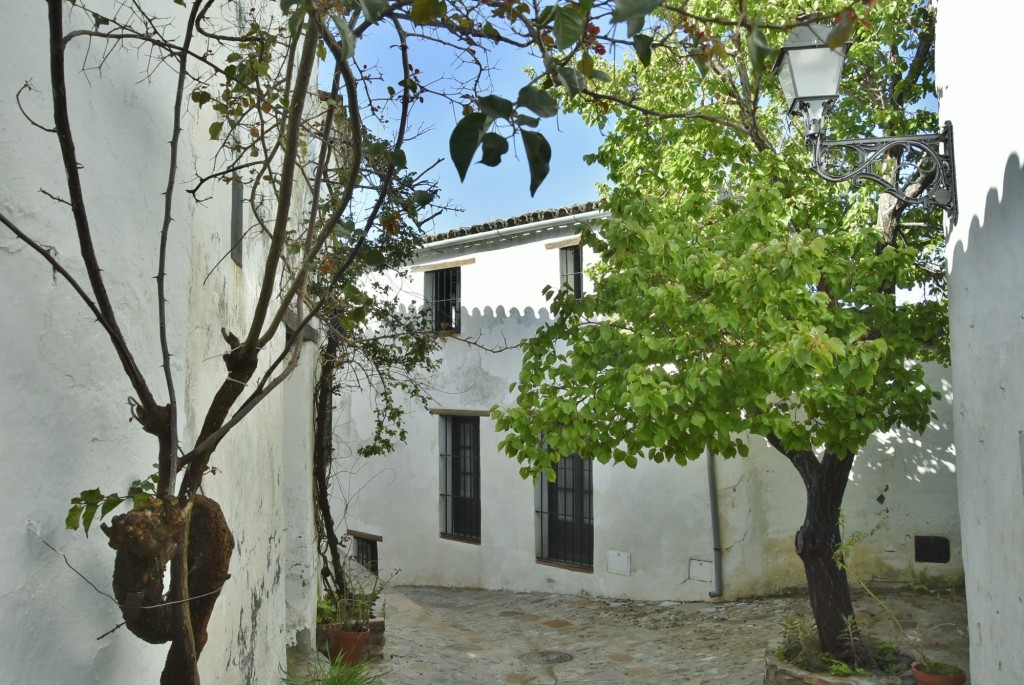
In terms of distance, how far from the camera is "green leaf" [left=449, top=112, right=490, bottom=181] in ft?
6.81

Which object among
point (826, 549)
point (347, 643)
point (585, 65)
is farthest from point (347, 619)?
point (585, 65)

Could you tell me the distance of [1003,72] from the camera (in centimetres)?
394

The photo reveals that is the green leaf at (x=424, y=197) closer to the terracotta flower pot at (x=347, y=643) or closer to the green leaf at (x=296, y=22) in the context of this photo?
the green leaf at (x=296, y=22)

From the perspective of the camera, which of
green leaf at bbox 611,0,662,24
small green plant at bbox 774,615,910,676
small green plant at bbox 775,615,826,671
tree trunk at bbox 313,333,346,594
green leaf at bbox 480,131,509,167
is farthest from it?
tree trunk at bbox 313,333,346,594

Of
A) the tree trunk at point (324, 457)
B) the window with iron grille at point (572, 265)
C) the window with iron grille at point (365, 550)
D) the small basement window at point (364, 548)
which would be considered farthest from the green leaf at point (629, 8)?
the window with iron grille at point (365, 550)

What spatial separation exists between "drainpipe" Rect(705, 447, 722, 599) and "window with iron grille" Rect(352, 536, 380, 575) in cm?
662

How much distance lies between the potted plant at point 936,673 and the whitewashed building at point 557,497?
3.63 metres

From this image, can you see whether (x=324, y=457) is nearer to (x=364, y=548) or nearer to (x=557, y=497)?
(x=557, y=497)

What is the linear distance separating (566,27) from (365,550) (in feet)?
48.0

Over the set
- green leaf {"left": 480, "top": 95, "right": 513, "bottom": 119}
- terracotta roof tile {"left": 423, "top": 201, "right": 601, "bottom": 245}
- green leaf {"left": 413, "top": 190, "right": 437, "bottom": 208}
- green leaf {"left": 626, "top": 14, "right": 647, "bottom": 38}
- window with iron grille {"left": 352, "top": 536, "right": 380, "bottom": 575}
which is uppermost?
terracotta roof tile {"left": 423, "top": 201, "right": 601, "bottom": 245}

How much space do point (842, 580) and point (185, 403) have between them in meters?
5.38

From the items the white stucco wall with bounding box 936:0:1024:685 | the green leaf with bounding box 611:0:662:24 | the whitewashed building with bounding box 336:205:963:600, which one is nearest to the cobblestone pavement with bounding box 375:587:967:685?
the whitewashed building with bounding box 336:205:963:600

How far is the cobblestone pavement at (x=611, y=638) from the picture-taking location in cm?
824

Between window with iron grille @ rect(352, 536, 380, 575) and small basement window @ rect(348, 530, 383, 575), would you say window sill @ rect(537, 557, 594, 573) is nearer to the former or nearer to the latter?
small basement window @ rect(348, 530, 383, 575)
